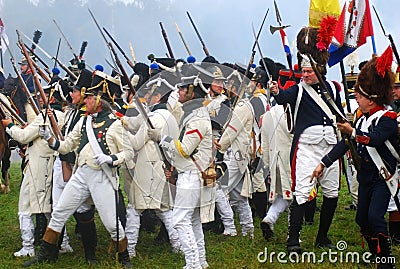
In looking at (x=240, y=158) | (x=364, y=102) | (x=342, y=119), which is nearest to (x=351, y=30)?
(x=364, y=102)

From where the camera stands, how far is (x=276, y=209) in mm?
6348

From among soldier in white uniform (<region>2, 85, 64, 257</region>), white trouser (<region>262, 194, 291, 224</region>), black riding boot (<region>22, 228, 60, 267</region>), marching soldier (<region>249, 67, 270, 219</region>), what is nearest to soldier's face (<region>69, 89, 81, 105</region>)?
soldier in white uniform (<region>2, 85, 64, 257</region>)

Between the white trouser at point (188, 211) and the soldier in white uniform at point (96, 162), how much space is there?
0.67 m

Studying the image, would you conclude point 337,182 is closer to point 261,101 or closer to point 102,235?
point 261,101

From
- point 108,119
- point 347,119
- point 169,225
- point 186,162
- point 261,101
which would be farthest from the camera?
point 261,101

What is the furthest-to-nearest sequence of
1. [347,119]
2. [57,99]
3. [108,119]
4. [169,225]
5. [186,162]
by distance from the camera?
[57,99], [169,225], [108,119], [186,162], [347,119]

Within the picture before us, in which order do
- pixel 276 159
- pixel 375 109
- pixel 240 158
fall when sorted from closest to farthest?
pixel 375 109, pixel 276 159, pixel 240 158

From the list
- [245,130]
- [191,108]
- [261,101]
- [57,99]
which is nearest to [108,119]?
[191,108]

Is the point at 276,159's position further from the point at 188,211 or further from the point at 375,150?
the point at 375,150

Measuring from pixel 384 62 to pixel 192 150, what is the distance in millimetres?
1795

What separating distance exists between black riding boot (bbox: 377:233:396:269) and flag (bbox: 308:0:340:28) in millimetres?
2033

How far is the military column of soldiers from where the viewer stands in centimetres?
497

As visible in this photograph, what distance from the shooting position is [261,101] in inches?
289

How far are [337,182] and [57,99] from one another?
10.8ft
